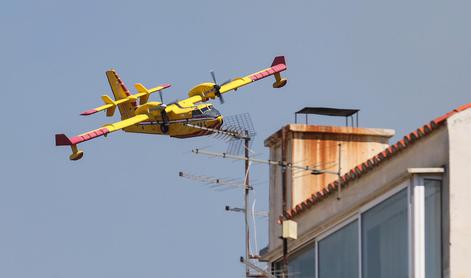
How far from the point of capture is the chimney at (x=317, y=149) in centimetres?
3325

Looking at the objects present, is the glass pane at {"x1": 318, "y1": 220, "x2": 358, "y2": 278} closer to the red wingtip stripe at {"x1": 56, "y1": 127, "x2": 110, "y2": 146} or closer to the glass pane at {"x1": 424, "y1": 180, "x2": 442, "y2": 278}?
the glass pane at {"x1": 424, "y1": 180, "x2": 442, "y2": 278}

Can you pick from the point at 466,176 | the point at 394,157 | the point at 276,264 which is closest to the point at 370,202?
the point at 394,157

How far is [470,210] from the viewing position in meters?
23.2

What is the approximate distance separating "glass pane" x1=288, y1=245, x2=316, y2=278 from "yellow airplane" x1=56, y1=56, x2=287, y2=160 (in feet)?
76.7

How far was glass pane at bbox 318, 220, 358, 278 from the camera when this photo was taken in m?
26.0

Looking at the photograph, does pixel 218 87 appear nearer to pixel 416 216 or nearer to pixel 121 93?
pixel 121 93

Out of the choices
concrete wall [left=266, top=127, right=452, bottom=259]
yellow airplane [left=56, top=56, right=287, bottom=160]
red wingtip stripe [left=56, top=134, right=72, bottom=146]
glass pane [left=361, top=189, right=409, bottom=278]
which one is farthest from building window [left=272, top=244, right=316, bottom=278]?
yellow airplane [left=56, top=56, right=287, bottom=160]

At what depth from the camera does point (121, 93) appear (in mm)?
68000

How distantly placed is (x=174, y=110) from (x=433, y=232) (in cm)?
3749

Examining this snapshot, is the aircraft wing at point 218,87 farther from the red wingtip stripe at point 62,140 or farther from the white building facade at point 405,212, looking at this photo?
the white building facade at point 405,212

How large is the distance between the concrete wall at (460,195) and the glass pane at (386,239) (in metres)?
0.96

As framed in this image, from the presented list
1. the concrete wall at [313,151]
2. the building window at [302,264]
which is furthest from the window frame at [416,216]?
the concrete wall at [313,151]

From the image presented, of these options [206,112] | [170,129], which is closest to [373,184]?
[206,112]

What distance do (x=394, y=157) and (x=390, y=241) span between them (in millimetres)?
1532
